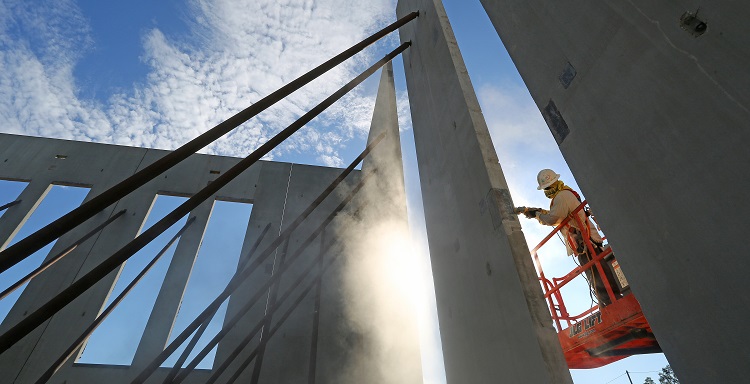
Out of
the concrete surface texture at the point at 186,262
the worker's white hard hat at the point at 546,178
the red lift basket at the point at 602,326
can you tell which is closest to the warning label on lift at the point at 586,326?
the red lift basket at the point at 602,326

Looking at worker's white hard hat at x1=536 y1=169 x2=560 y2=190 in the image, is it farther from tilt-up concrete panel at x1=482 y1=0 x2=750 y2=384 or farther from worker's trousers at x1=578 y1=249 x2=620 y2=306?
tilt-up concrete panel at x1=482 y1=0 x2=750 y2=384

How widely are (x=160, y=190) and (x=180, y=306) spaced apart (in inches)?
82.1

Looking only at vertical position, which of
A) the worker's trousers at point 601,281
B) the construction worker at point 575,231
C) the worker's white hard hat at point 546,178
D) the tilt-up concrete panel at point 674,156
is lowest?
the tilt-up concrete panel at point 674,156

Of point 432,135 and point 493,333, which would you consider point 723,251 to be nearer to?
point 493,333

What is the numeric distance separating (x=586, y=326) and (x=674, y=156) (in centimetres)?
296

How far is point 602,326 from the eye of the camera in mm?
3104

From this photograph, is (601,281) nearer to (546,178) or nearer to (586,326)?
(586,326)

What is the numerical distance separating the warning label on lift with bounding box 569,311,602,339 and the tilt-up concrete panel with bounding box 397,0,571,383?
148 centimetres

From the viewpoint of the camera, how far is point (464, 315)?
2486mm

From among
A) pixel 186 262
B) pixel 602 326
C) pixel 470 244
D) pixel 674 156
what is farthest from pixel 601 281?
pixel 186 262

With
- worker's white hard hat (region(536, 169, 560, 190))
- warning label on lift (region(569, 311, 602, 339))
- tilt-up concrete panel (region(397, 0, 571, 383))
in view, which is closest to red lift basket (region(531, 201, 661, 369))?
warning label on lift (region(569, 311, 602, 339))

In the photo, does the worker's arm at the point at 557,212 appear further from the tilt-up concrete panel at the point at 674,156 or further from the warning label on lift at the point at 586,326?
the tilt-up concrete panel at the point at 674,156

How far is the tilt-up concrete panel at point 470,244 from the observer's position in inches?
67.4

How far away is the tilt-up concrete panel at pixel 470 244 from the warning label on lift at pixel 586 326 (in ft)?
4.87
